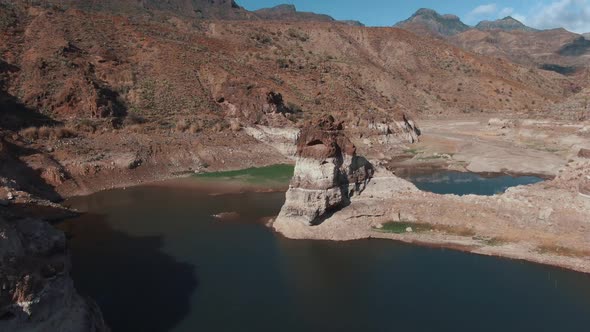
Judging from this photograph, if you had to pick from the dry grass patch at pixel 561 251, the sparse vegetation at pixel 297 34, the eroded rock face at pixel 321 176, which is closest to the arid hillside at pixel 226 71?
the sparse vegetation at pixel 297 34

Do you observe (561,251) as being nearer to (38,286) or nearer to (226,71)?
(38,286)

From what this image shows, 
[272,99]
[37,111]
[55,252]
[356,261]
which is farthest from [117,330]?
[272,99]

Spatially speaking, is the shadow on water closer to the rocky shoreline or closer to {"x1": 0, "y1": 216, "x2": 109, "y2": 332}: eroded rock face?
{"x1": 0, "y1": 216, "x2": 109, "y2": 332}: eroded rock face

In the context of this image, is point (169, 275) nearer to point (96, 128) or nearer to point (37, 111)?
point (96, 128)

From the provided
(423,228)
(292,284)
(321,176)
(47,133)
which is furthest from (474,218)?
(47,133)

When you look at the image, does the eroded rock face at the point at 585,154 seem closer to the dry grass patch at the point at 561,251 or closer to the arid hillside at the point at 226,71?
the dry grass patch at the point at 561,251
